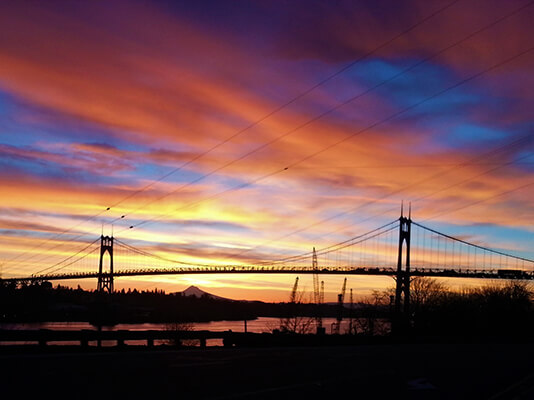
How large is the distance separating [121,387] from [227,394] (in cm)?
205

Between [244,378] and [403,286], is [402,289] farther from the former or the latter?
[244,378]

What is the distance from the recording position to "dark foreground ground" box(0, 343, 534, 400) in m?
12.7

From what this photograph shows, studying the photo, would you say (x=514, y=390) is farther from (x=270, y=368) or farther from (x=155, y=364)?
(x=155, y=364)

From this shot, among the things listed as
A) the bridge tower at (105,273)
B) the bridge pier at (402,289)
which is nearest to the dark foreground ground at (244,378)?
the bridge pier at (402,289)

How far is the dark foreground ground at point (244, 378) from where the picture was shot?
41.8ft

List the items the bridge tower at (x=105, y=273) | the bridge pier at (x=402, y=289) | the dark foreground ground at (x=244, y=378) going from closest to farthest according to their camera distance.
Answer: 1. the dark foreground ground at (x=244, y=378)
2. the bridge pier at (x=402, y=289)
3. the bridge tower at (x=105, y=273)

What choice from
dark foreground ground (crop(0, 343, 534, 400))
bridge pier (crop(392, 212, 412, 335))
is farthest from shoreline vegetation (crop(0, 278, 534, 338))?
dark foreground ground (crop(0, 343, 534, 400))

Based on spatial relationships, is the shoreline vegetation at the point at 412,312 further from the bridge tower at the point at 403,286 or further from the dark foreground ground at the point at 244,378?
the dark foreground ground at the point at 244,378

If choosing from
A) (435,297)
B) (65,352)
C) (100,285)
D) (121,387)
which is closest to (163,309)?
(100,285)

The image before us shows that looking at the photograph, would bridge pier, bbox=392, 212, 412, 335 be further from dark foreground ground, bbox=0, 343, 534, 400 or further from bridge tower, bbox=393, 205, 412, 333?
dark foreground ground, bbox=0, 343, 534, 400

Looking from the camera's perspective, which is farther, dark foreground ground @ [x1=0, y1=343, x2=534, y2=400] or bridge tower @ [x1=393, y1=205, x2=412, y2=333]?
bridge tower @ [x1=393, y1=205, x2=412, y2=333]

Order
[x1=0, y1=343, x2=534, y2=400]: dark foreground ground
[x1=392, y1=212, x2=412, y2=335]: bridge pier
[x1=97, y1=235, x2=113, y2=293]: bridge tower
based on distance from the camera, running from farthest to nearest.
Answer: [x1=97, y1=235, x2=113, y2=293]: bridge tower, [x1=392, y1=212, x2=412, y2=335]: bridge pier, [x1=0, y1=343, x2=534, y2=400]: dark foreground ground

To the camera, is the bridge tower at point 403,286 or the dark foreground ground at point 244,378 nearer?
the dark foreground ground at point 244,378

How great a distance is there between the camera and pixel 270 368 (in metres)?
18.5
